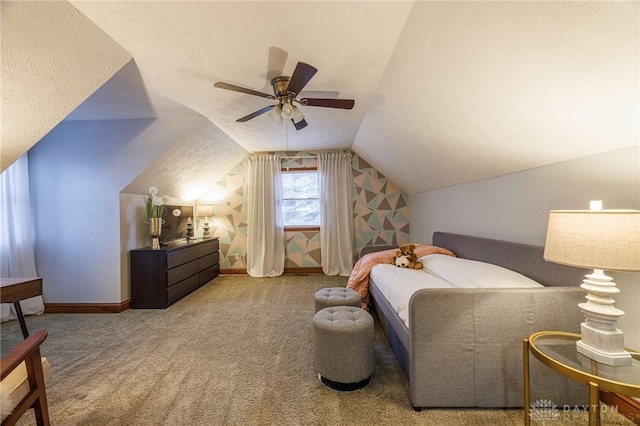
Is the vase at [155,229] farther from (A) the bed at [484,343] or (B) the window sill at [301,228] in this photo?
(A) the bed at [484,343]

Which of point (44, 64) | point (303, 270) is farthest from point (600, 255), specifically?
point (303, 270)

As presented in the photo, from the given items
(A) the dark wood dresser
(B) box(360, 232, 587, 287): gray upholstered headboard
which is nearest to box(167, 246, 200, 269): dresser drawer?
(A) the dark wood dresser

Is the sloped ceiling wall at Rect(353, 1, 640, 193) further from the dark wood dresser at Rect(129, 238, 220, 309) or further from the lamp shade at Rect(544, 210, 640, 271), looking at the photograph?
the dark wood dresser at Rect(129, 238, 220, 309)

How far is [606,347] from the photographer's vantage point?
1112mm

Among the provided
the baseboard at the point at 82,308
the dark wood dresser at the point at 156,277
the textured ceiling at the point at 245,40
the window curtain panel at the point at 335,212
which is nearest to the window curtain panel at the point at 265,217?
the window curtain panel at the point at 335,212

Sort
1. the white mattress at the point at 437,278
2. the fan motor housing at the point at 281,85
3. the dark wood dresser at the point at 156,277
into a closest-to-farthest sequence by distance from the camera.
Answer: the white mattress at the point at 437,278 < the fan motor housing at the point at 281,85 < the dark wood dresser at the point at 156,277

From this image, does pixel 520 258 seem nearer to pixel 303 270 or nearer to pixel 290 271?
pixel 303 270

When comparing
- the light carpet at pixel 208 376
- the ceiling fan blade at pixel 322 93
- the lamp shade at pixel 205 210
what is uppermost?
the ceiling fan blade at pixel 322 93

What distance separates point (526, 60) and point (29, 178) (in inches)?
201

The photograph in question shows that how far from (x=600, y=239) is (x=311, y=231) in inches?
172

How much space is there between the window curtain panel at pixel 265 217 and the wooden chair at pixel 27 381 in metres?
3.70

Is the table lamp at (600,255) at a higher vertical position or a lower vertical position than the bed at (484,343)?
higher

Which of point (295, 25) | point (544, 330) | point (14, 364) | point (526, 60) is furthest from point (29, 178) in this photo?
point (544, 330)

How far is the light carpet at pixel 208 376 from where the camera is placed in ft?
4.99
